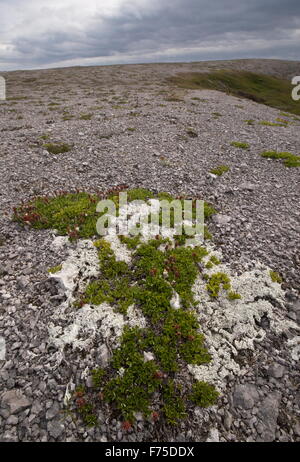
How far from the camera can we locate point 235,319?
27.6 ft

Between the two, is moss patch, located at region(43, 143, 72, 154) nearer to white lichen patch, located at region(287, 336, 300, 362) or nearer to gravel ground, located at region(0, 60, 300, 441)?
gravel ground, located at region(0, 60, 300, 441)

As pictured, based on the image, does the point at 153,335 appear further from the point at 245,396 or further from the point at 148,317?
the point at 245,396

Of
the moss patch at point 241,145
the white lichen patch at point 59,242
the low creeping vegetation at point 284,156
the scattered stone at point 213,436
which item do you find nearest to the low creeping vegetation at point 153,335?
the scattered stone at point 213,436

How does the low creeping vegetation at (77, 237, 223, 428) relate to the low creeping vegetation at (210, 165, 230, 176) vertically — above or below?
below

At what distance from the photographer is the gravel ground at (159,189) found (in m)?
6.20

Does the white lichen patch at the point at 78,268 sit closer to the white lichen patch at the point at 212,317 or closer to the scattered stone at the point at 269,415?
the white lichen patch at the point at 212,317

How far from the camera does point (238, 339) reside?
315 inches

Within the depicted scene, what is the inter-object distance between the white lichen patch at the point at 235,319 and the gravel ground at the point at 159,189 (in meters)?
0.27

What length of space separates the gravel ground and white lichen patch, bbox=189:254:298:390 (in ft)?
0.89

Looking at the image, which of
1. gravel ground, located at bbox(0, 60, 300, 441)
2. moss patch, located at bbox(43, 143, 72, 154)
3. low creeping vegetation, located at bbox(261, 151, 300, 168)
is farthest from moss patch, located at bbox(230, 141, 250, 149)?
moss patch, located at bbox(43, 143, 72, 154)

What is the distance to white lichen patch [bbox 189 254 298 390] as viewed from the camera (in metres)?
7.31

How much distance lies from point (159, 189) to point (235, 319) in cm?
913
